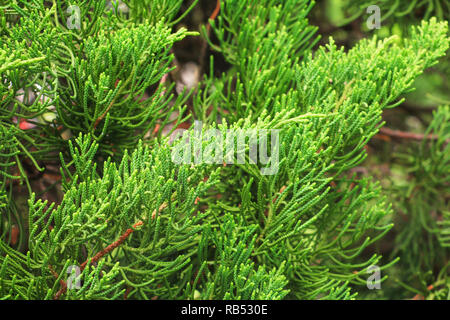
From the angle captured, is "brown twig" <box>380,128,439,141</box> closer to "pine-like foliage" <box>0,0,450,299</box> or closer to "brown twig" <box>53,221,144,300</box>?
"pine-like foliage" <box>0,0,450,299</box>

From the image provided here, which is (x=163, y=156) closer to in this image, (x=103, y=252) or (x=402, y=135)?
(x=103, y=252)

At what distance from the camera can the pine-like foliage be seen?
87cm

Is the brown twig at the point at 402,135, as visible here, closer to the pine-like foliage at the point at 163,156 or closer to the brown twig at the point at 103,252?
the pine-like foliage at the point at 163,156

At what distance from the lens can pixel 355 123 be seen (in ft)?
3.38

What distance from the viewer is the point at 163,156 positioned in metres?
0.88

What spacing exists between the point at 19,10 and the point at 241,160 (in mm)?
546

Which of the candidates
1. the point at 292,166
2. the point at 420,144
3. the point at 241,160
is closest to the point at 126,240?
the point at 241,160

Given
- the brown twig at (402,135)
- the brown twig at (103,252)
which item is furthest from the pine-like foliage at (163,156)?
the brown twig at (402,135)

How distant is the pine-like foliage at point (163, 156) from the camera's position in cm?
87

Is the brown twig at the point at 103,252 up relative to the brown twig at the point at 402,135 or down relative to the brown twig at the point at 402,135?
down

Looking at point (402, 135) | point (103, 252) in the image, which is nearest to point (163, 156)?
point (103, 252)

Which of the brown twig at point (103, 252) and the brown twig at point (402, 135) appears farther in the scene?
the brown twig at point (402, 135)

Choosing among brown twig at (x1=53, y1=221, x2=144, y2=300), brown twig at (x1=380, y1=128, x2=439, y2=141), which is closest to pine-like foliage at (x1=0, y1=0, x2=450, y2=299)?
brown twig at (x1=53, y1=221, x2=144, y2=300)

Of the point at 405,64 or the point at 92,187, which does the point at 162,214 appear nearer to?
the point at 92,187
